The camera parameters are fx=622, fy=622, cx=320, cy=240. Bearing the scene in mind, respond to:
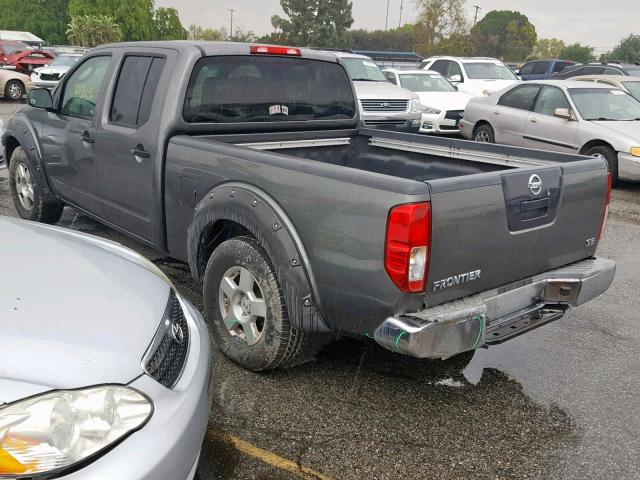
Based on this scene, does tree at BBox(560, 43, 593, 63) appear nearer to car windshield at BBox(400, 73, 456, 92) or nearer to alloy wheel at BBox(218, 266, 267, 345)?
car windshield at BBox(400, 73, 456, 92)

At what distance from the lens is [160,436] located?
1.97 meters

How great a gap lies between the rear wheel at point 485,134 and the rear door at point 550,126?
0.92 meters

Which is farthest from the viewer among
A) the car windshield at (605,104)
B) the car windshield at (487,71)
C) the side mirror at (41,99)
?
the car windshield at (487,71)

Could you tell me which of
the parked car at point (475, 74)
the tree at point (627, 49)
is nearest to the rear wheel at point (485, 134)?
the parked car at point (475, 74)

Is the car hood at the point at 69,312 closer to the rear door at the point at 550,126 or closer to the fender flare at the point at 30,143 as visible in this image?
the fender flare at the point at 30,143

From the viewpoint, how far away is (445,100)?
13.7 m

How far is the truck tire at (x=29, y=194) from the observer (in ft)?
18.8

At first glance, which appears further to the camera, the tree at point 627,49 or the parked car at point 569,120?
the tree at point 627,49

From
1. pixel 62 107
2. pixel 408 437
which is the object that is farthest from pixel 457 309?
pixel 62 107

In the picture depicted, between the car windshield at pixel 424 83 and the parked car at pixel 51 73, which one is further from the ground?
the car windshield at pixel 424 83

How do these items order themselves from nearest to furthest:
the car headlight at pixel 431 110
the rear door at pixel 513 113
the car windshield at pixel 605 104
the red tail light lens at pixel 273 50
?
the red tail light lens at pixel 273 50 → the car windshield at pixel 605 104 → the rear door at pixel 513 113 → the car headlight at pixel 431 110

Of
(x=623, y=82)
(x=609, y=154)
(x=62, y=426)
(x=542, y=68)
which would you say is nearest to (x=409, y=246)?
(x=62, y=426)

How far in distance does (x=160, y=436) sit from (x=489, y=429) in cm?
190

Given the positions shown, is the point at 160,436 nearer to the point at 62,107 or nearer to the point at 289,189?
the point at 289,189
